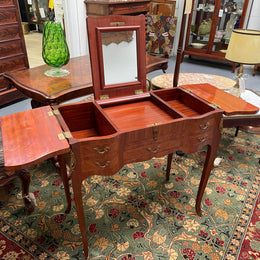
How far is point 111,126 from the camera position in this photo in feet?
4.25

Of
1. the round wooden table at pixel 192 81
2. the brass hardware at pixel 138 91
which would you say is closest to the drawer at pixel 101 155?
the brass hardware at pixel 138 91

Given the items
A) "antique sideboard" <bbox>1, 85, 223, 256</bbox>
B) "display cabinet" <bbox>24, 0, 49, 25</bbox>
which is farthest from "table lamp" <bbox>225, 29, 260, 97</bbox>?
"display cabinet" <bbox>24, 0, 49, 25</bbox>

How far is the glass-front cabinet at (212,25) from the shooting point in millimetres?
4887

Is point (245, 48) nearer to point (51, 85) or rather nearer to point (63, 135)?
point (51, 85)

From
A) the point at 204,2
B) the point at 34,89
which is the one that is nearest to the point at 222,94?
the point at 34,89

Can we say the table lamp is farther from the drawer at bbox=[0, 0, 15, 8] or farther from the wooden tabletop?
the drawer at bbox=[0, 0, 15, 8]

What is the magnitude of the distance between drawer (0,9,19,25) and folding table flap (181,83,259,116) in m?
2.56

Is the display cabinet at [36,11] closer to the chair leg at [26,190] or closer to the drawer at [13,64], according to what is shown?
the drawer at [13,64]

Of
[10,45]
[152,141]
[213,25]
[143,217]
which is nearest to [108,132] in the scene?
[152,141]

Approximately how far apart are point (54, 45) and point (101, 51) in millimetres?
774

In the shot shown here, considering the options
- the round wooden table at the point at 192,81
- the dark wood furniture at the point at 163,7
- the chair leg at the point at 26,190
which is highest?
the dark wood furniture at the point at 163,7

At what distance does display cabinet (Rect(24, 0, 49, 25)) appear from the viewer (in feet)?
26.2

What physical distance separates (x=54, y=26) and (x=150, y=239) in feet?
6.04

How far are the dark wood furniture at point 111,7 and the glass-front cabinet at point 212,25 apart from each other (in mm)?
1562
